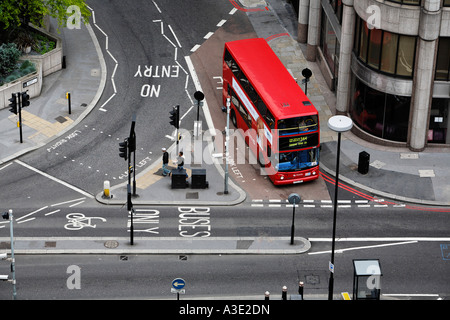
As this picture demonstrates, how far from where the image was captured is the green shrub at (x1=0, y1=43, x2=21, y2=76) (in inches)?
2552

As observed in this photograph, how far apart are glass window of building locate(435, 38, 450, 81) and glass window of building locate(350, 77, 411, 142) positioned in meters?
2.71

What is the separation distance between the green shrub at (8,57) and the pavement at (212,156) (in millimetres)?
3134

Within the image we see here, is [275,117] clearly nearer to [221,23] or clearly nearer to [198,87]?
[198,87]

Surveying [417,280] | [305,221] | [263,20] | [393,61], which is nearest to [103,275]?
[305,221]

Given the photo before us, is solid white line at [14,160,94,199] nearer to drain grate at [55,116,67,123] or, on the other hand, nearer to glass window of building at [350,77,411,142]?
drain grate at [55,116,67,123]

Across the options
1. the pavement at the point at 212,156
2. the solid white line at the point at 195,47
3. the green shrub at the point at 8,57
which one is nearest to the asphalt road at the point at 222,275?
the pavement at the point at 212,156

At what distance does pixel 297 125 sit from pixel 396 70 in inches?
368

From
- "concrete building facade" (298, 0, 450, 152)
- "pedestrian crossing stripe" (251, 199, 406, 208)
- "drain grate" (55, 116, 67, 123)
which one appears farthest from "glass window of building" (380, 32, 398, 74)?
"drain grate" (55, 116, 67, 123)

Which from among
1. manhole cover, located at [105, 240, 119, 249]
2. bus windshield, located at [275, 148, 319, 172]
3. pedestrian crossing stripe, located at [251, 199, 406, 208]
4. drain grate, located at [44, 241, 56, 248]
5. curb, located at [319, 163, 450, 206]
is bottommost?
drain grate, located at [44, 241, 56, 248]

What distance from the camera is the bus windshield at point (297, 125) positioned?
52.9 metres

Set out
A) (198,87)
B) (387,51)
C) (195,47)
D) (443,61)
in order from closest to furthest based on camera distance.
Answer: (443,61)
(387,51)
(198,87)
(195,47)

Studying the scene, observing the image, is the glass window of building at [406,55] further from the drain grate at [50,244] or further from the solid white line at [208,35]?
the drain grate at [50,244]

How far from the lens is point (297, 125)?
174 ft

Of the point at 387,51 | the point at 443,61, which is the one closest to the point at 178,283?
the point at 387,51
